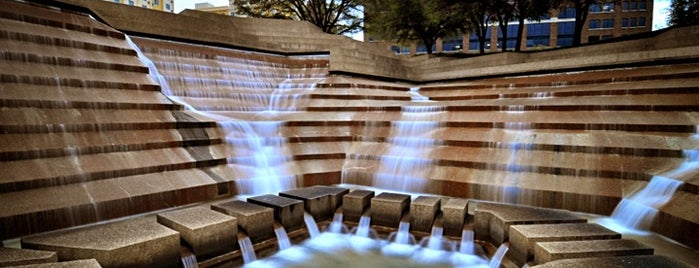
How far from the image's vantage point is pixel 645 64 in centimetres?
1084

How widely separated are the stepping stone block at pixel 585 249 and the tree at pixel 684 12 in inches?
1168

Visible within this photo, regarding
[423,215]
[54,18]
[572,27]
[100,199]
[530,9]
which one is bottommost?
[423,215]

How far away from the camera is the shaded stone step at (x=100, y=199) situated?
4.58 meters

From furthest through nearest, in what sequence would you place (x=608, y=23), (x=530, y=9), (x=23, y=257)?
(x=608, y=23)
(x=530, y=9)
(x=23, y=257)

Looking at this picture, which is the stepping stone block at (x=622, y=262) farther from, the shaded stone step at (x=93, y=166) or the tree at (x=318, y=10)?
the tree at (x=318, y=10)

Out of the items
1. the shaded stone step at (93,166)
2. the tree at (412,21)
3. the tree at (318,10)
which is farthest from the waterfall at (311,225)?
the tree at (318,10)

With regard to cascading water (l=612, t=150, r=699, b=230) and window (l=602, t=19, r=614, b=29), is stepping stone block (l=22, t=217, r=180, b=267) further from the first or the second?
window (l=602, t=19, r=614, b=29)

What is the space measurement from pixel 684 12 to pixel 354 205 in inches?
1466

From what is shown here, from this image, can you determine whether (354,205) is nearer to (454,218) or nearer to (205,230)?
(454,218)

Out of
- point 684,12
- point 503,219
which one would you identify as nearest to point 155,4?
point 684,12

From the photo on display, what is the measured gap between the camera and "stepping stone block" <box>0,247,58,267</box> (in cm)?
340

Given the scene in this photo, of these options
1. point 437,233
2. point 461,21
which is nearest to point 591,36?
point 461,21

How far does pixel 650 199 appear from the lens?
5.38 metres

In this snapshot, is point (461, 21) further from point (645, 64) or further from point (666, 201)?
point (666, 201)
